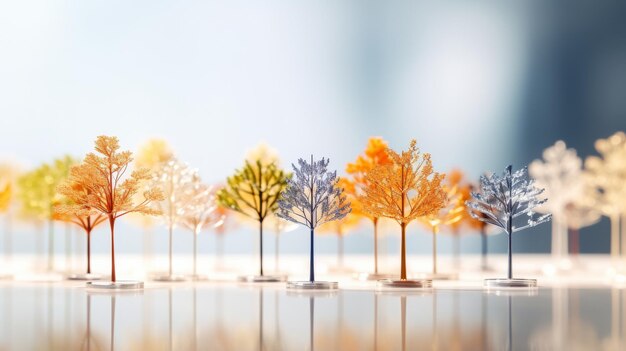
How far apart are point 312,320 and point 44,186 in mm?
29415

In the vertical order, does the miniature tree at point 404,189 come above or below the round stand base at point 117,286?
above

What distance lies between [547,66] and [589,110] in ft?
Answer: 14.4

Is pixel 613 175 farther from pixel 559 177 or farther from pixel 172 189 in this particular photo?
pixel 172 189

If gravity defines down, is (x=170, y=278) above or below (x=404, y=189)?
below

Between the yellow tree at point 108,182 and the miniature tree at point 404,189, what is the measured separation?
27.3 feet

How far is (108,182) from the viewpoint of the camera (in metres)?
36.8

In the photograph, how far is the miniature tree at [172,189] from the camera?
43094 millimetres

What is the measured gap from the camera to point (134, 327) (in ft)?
69.2

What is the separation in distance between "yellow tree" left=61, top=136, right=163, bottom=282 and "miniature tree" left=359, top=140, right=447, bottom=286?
8.32m

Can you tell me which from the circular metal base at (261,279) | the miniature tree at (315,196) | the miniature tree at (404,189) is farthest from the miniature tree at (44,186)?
the miniature tree at (404,189)

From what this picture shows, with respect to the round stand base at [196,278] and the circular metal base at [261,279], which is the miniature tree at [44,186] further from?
the circular metal base at [261,279]

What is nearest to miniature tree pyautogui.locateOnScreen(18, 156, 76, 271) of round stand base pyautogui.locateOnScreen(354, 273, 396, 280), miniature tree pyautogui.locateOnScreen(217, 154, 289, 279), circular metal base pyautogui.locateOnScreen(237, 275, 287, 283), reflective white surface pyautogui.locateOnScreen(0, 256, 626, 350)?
miniature tree pyautogui.locateOnScreen(217, 154, 289, 279)

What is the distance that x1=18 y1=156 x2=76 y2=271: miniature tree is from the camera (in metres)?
48.0

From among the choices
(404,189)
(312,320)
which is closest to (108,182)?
(404,189)
